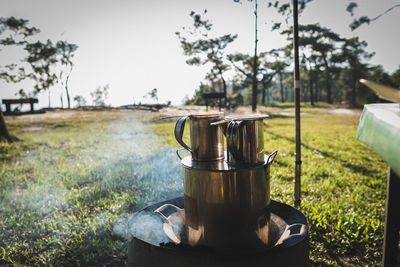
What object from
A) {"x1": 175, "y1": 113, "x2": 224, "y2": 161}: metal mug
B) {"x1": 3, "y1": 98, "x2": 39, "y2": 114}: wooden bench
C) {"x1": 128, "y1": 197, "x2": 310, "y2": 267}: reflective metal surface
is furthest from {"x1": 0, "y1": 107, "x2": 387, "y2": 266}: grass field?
{"x1": 3, "y1": 98, "x2": 39, "y2": 114}: wooden bench

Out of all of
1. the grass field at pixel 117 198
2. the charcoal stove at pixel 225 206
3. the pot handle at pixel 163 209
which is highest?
the charcoal stove at pixel 225 206

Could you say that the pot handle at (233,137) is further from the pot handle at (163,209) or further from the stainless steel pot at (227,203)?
the pot handle at (163,209)

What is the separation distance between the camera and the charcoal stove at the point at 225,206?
4.25ft

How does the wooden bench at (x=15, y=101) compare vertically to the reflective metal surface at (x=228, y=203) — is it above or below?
above

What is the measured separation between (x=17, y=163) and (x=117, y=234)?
4666mm

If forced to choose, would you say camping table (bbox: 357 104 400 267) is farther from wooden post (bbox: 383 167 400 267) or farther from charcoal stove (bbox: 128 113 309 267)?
charcoal stove (bbox: 128 113 309 267)

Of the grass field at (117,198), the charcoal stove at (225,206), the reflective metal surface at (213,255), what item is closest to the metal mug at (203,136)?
Answer: the charcoal stove at (225,206)

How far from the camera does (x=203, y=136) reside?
5.14 ft

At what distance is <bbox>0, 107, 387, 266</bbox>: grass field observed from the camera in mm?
2582

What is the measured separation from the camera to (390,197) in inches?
56.0

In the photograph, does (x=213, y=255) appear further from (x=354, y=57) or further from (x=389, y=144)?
(x=354, y=57)

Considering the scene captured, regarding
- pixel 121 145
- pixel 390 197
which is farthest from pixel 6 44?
pixel 390 197

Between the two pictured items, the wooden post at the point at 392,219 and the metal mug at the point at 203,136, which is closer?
the wooden post at the point at 392,219

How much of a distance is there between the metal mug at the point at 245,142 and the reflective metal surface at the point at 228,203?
0.20 ft
